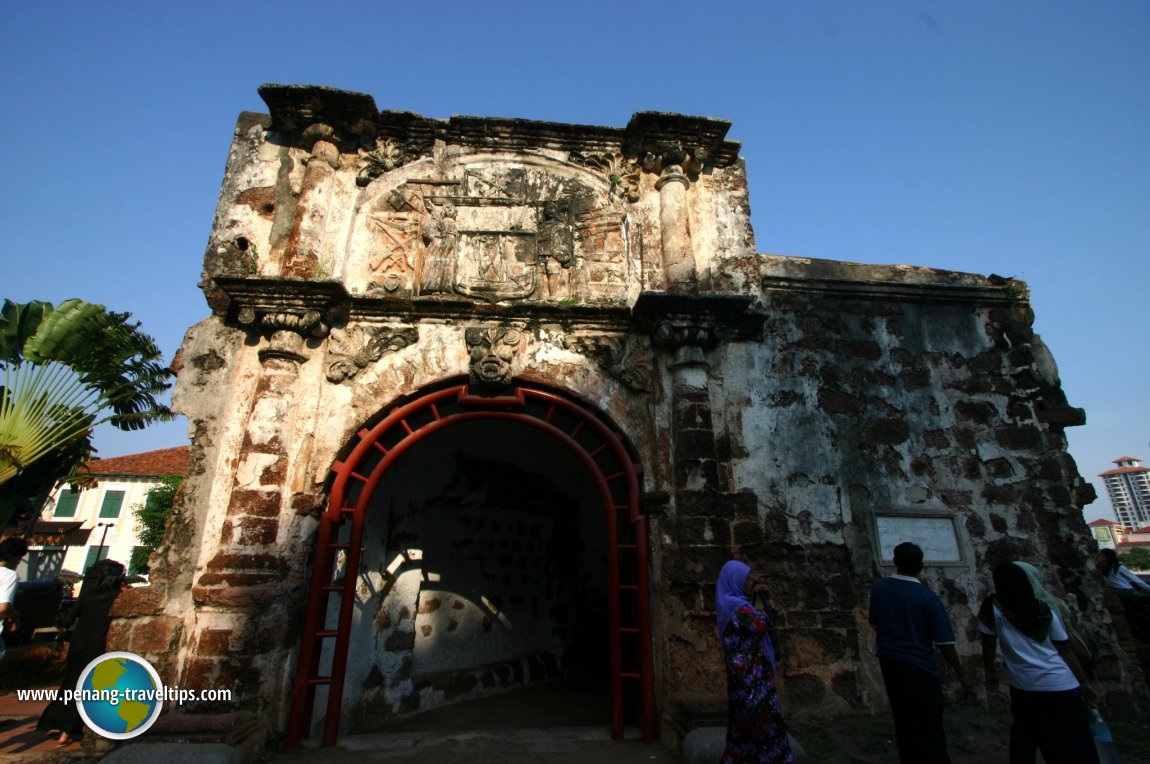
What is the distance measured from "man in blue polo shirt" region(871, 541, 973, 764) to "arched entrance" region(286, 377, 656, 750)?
1776mm

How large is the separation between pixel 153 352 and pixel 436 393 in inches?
193

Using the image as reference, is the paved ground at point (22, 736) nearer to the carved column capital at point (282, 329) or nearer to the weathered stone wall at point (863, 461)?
the carved column capital at point (282, 329)

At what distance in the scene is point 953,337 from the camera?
580 centimetres

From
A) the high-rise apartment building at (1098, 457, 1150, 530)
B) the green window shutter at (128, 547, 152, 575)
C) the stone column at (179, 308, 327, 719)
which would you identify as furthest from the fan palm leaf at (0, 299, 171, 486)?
the high-rise apartment building at (1098, 457, 1150, 530)

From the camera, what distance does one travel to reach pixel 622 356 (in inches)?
200


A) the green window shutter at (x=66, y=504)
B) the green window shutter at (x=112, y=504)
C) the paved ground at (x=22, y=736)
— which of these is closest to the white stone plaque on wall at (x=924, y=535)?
the paved ground at (x=22, y=736)

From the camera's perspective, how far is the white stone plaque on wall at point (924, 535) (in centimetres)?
496

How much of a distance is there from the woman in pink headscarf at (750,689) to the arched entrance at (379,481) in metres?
1.37

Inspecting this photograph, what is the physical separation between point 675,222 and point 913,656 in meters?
4.02

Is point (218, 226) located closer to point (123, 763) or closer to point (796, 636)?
point (123, 763)

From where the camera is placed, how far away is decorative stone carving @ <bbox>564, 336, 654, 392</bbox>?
4988 mm

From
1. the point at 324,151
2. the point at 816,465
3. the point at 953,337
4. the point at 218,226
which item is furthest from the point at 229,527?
the point at 953,337

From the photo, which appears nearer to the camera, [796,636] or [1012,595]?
[1012,595]

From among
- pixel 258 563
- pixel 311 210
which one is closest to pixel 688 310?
pixel 311 210
